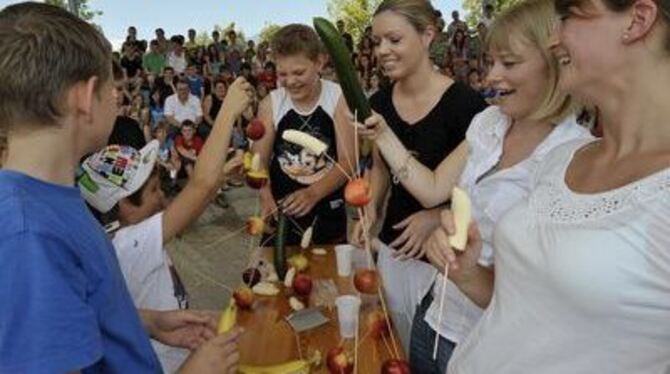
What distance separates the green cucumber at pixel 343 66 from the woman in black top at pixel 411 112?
1.15 feet

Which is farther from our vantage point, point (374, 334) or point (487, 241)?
point (374, 334)

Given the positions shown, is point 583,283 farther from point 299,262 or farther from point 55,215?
point 299,262

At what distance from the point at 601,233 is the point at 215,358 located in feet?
2.78

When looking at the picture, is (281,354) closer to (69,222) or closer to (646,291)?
(69,222)

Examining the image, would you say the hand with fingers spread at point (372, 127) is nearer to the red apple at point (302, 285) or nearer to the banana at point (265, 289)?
the red apple at point (302, 285)

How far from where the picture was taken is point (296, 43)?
2.74 meters

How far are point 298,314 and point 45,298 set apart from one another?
1.12 metres

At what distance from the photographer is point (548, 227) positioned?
1142 mm

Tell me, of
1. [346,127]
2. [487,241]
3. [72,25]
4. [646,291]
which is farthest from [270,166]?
[646,291]

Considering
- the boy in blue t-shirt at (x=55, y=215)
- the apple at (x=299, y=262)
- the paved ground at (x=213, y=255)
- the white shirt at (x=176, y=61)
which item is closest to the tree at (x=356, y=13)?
the white shirt at (x=176, y=61)

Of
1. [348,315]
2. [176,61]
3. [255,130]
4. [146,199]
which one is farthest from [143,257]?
[176,61]

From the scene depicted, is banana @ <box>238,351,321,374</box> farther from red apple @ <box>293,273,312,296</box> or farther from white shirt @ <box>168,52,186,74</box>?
white shirt @ <box>168,52,186,74</box>

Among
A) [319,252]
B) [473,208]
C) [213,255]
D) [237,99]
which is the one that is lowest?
[213,255]

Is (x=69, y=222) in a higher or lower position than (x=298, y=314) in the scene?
higher
